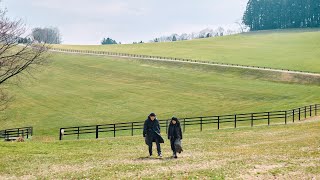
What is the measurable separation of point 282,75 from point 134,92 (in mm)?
29529

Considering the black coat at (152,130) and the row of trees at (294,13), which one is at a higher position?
the row of trees at (294,13)

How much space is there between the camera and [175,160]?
19.0 metres

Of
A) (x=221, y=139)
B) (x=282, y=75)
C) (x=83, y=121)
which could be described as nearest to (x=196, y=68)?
(x=282, y=75)

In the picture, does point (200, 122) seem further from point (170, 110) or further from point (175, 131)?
point (175, 131)

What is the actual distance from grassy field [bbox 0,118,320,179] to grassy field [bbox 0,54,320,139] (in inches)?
689

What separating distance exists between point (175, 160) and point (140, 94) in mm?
47059

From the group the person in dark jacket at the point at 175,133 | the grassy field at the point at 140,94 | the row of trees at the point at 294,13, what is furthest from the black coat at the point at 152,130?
the row of trees at the point at 294,13

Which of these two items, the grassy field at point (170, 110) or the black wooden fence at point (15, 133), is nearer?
the grassy field at point (170, 110)

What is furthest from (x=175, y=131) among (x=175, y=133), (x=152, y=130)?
(x=152, y=130)

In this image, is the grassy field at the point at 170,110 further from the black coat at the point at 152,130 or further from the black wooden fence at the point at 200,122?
the black wooden fence at the point at 200,122

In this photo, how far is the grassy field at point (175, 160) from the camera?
15938 mm

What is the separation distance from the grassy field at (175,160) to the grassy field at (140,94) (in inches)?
689

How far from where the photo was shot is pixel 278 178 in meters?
15.0

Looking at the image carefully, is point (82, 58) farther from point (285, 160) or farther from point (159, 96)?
point (285, 160)
